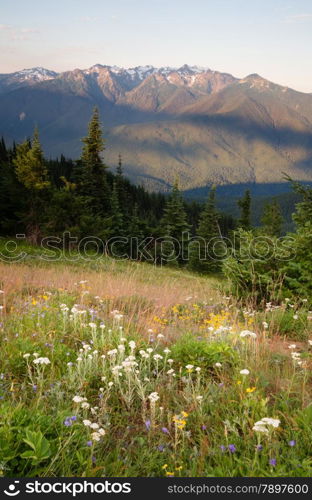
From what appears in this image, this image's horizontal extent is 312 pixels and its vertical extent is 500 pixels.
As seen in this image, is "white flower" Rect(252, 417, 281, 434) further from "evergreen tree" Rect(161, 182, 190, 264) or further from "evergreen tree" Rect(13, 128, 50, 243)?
"evergreen tree" Rect(161, 182, 190, 264)

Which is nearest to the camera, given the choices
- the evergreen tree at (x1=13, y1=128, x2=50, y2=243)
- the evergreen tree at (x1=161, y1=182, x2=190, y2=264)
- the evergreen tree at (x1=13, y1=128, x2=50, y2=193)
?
the evergreen tree at (x1=13, y1=128, x2=50, y2=243)

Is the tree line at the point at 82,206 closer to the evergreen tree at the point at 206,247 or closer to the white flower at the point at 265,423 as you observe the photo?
the evergreen tree at the point at 206,247

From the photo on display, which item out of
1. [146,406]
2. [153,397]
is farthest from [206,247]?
[153,397]

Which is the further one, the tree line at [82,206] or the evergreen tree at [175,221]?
the evergreen tree at [175,221]

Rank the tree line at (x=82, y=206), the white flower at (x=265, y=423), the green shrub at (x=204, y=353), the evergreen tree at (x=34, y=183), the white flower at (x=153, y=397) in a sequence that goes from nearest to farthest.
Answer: the white flower at (x=265, y=423) → the white flower at (x=153, y=397) → the green shrub at (x=204, y=353) → the tree line at (x=82, y=206) → the evergreen tree at (x=34, y=183)

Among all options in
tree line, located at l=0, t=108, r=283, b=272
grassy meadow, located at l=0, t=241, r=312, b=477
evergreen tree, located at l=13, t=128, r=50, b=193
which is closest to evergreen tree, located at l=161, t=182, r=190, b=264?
tree line, located at l=0, t=108, r=283, b=272

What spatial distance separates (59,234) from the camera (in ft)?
86.7

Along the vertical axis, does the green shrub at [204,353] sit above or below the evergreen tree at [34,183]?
below

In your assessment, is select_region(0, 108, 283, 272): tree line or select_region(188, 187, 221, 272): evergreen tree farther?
select_region(188, 187, 221, 272): evergreen tree

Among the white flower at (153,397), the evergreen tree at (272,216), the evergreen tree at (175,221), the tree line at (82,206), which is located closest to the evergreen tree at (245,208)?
the tree line at (82,206)

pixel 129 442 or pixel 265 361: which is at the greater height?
pixel 265 361
